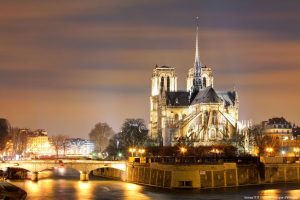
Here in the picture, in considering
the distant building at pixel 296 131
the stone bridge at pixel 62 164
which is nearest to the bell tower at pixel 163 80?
the distant building at pixel 296 131

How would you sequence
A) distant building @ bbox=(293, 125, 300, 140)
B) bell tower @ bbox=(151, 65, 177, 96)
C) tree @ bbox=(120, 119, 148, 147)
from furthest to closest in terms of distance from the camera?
distant building @ bbox=(293, 125, 300, 140) → bell tower @ bbox=(151, 65, 177, 96) → tree @ bbox=(120, 119, 148, 147)

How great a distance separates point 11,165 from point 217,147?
119 feet

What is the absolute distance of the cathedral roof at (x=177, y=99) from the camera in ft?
440

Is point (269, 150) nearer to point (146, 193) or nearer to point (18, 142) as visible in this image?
point (146, 193)

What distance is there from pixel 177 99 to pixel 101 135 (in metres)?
52.0

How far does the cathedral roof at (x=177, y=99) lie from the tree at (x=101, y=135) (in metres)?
47.0

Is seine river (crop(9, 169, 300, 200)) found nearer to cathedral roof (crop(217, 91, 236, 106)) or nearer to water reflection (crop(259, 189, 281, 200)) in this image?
water reflection (crop(259, 189, 281, 200))

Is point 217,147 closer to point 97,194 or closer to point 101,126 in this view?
point 97,194

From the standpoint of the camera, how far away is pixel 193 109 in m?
129

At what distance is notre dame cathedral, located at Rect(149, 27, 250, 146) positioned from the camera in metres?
122

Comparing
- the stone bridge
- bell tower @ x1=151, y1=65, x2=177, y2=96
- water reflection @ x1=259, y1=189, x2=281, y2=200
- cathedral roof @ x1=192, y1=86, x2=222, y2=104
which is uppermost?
bell tower @ x1=151, y1=65, x2=177, y2=96

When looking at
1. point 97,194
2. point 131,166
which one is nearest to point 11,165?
point 131,166

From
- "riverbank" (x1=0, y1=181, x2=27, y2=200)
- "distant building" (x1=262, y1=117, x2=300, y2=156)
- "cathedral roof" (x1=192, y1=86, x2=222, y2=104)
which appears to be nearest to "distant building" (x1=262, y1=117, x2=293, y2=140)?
"distant building" (x1=262, y1=117, x2=300, y2=156)

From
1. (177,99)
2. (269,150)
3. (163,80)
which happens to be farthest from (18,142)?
(269,150)
